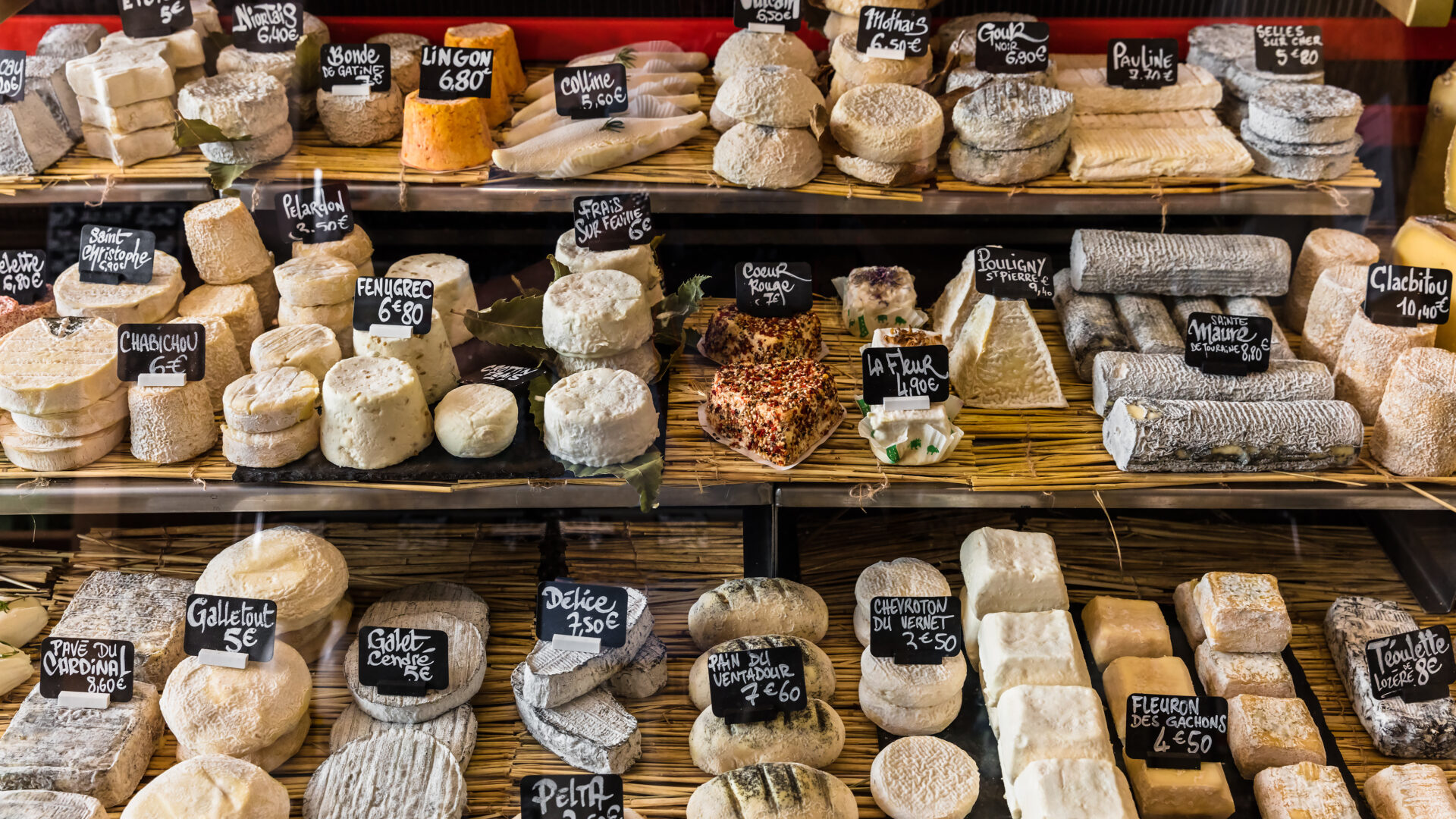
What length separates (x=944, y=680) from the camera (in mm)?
2219

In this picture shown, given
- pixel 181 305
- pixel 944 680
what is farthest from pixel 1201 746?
pixel 181 305

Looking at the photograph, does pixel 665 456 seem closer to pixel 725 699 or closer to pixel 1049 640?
pixel 725 699

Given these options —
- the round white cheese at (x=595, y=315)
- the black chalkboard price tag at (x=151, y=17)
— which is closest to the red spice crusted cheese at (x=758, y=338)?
the round white cheese at (x=595, y=315)

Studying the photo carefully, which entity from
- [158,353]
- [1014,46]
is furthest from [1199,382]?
[158,353]

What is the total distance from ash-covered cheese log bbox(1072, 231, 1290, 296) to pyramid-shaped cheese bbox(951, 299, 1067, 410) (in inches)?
10.1

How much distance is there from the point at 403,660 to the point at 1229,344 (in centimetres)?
180

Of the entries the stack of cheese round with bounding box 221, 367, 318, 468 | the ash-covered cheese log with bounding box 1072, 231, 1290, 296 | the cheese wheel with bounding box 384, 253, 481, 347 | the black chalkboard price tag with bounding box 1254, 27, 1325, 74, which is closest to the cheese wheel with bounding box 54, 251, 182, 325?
the stack of cheese round with bounding box 221, 367, 318, 468

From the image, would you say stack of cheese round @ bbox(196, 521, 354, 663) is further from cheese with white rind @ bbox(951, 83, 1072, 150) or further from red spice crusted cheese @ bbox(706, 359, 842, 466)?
cheese with white rind @ bbox(951, 83, 1072, 150)

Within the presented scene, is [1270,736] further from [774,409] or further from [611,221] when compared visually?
[611,221]

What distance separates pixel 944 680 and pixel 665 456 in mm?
705

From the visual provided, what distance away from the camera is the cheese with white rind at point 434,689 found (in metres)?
2.21

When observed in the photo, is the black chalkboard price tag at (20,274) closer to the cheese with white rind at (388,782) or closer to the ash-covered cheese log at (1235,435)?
the cheese with white rind at (388,782)

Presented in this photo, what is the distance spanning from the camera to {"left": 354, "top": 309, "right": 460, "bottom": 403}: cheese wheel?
225cm

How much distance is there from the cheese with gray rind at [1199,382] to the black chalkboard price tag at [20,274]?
233 centimetres
